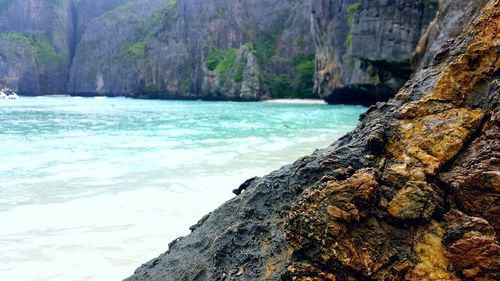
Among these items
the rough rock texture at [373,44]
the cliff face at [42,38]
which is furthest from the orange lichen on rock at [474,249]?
the cliff face at [42,38]

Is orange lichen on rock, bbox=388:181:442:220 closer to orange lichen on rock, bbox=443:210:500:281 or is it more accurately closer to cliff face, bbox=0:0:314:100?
orange lichen on rock, bbox=443:210:500:281

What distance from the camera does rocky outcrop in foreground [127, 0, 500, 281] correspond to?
2.38 m

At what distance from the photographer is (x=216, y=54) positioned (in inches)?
3538

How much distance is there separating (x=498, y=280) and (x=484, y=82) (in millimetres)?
1523

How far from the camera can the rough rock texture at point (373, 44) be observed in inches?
1425

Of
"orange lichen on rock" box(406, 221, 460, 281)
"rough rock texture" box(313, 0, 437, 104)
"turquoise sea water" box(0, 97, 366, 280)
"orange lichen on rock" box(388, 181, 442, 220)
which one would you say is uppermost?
"rough rock texture" box(313, 0, 437, 104)

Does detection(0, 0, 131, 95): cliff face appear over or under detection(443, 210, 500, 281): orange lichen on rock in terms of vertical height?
over

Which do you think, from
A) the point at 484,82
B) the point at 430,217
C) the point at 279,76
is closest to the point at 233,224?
the point at 430,217

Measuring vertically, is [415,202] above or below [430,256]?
above

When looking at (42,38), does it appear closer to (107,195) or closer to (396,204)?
(107,195)

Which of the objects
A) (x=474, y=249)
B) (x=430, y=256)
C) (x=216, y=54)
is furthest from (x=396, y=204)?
(x=216, y=54)

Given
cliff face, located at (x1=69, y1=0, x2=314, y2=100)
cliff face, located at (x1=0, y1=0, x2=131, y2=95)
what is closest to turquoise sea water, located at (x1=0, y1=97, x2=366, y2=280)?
cliff face, located at (x1=69, y1=0, x2=314, y2=100)

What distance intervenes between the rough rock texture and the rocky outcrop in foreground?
3300 centimetres

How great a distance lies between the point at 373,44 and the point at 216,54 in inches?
2155
